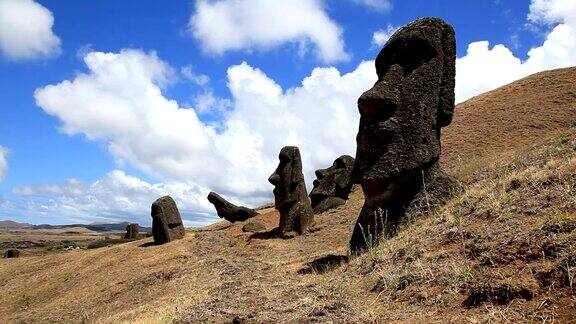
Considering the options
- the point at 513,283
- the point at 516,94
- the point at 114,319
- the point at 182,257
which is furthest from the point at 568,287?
the point at 516,94

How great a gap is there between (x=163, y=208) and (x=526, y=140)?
1713 centimetres

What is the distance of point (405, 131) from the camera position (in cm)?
1096

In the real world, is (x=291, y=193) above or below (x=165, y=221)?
above

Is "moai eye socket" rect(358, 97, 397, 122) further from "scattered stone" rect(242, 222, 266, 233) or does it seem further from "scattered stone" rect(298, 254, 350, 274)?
"scattered stone" rect(242, 222, 266, 233)

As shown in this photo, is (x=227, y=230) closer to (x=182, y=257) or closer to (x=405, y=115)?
(x=182, y=257)

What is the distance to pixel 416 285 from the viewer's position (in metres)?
6.59

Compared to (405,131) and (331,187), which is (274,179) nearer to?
(331,187)

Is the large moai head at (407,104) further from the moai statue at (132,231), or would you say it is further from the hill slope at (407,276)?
the moai statue at (132,231)

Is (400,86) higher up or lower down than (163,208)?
higher up

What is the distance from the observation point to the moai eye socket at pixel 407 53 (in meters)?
11.4

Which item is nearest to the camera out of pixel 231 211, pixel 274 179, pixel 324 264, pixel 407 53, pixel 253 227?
pixel 324 264

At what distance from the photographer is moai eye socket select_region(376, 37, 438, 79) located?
11383 millimetres

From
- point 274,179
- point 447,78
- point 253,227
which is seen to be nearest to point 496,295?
point 447,78

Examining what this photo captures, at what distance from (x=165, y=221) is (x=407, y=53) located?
15673mm
